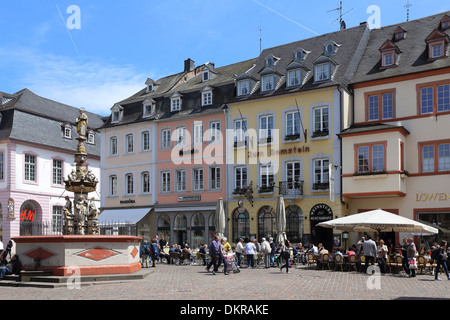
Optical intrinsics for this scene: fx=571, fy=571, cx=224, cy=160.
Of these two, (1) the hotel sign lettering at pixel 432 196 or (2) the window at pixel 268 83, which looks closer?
(1) the hotel sign lettering at pixel 432 196

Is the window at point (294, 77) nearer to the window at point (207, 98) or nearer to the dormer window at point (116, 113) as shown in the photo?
the window at point (207, 98)

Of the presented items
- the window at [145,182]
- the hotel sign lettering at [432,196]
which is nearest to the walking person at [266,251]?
the hotel sign lettering at [432,196]

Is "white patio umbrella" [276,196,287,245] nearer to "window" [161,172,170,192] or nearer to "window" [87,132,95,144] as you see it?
"window" [161,172,170,192]

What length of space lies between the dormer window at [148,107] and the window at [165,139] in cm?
208

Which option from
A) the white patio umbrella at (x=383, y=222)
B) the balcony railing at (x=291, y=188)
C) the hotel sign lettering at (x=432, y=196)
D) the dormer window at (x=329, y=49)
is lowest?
the white patio umbrella at (x=383, y=222)

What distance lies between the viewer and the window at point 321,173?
33.3m

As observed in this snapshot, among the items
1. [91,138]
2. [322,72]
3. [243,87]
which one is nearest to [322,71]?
[322,72]

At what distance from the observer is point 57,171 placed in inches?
1876

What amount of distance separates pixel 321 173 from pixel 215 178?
25.5 ft

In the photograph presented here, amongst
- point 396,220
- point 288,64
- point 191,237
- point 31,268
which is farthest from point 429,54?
point 31,268

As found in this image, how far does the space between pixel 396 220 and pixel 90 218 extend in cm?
1186

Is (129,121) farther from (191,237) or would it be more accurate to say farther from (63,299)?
(63,299)

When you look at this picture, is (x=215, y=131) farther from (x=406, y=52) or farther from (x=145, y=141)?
(x=406, y=52)
